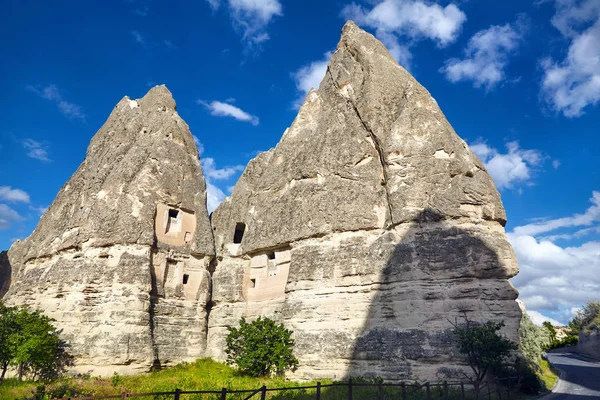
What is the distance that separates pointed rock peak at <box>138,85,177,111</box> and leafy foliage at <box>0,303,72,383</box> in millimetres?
16620

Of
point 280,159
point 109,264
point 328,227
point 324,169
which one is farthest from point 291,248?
point 109,264

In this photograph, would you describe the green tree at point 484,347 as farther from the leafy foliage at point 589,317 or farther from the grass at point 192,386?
the leafy foliage at point 589,317

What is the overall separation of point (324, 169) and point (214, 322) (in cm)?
1235

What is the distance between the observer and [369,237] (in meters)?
24.3

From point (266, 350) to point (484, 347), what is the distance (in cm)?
1094

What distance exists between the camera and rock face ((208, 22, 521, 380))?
2091 centimetres

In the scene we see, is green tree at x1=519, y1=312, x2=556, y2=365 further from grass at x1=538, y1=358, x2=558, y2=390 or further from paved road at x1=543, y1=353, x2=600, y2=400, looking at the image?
paved road at x1=543, y1=353, x2=600, y2=400

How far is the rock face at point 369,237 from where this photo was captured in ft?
68.6

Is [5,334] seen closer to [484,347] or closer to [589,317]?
[484,347]

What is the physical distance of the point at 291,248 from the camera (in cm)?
2695

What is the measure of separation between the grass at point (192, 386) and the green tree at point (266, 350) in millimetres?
674

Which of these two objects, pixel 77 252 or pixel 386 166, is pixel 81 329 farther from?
pixel 386 166

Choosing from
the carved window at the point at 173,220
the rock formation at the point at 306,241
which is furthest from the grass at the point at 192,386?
the carved window at the point at 173,220

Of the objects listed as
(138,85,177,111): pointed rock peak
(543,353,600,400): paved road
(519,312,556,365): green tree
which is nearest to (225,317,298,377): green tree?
(543,353,600,400): paved road
